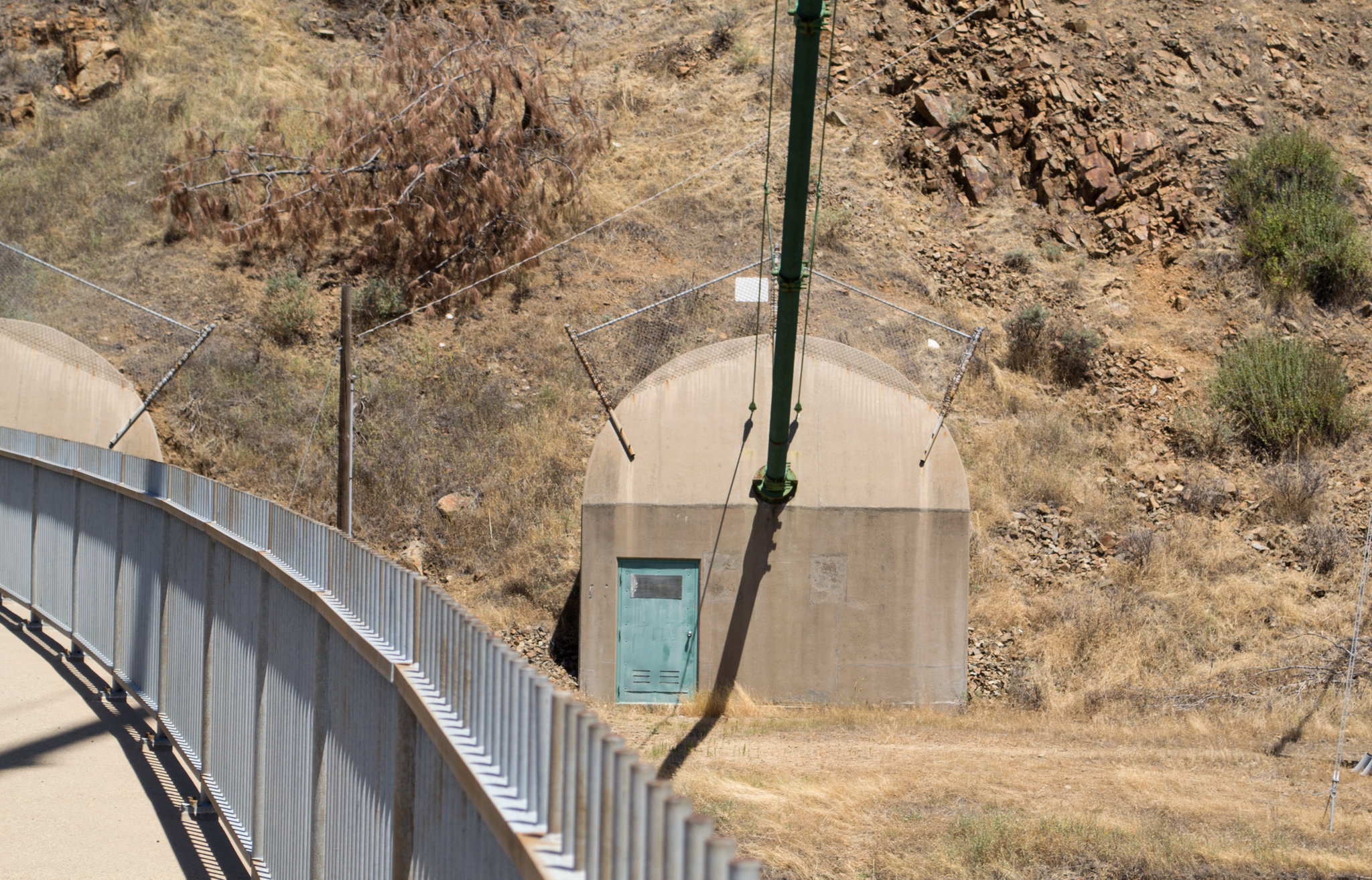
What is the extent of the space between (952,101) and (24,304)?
846 inches

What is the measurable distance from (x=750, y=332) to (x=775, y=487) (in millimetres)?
8805

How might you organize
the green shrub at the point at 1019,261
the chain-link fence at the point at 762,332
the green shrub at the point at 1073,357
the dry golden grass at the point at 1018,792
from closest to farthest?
the dry golden grass at the point at 1018,792, the chain-link fence at the point at 762,332, the green shrub at the point at 1073,357, the green shrub at the point at 1019,261

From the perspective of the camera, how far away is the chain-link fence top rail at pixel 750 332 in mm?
20672

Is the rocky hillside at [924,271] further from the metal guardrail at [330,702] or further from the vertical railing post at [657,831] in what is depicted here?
the vertical railing post at [657,831]

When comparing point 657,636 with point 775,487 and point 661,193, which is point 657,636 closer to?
point 775,487

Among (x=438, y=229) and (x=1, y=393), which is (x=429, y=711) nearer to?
(x=1, y=393)

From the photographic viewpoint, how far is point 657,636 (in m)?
14.2

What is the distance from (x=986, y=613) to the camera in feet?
54.7

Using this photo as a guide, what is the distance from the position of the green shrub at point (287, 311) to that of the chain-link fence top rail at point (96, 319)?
1.61m

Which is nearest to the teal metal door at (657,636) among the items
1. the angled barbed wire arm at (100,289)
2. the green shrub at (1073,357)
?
the angled barbed wire arm at (100,289)

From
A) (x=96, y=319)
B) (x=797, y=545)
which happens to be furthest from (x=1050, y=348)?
(x=96, y=319)

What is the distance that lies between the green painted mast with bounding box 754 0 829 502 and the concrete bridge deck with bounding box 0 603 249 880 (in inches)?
266

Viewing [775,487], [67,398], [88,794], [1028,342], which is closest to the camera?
[88,794]

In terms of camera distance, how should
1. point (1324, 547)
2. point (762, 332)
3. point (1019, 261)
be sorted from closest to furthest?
1. point (1324, 547)
2. point (762, 332)
3. point (1019, 261)
